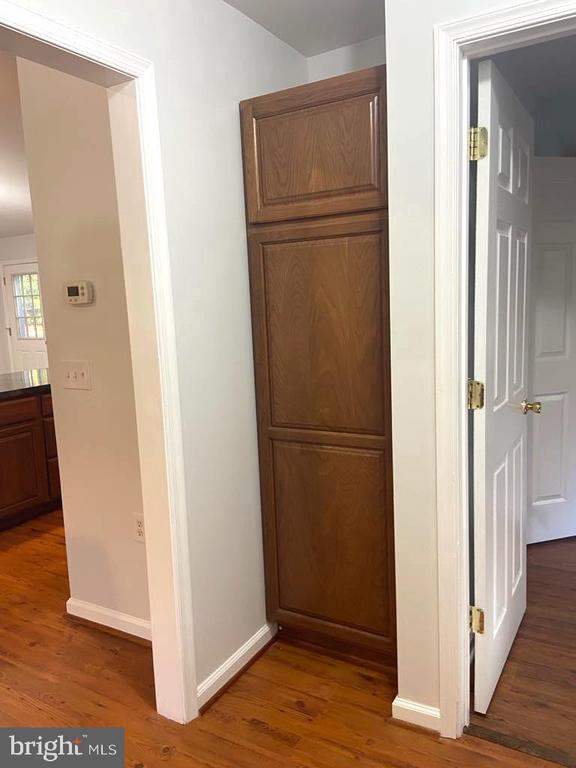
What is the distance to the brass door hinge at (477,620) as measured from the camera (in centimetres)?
184

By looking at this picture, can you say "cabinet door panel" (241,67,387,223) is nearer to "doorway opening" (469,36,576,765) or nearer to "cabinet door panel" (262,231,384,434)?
"cabinet door panel" (262,231,384,434)

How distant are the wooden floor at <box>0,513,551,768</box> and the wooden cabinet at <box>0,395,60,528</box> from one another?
3.85 ft

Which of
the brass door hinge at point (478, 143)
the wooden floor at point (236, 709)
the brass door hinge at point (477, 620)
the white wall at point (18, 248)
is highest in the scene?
the white wall at point (18, 248)

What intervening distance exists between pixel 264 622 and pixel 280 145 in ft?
6.12

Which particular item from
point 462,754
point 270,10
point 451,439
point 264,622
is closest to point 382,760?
point 462,754

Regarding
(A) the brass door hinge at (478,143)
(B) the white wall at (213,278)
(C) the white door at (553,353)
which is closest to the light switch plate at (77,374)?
(B) the white wall at (213,278)

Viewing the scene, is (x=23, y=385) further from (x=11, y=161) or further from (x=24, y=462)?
(x=11, y=161)

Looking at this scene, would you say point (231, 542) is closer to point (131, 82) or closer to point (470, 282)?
point (470, 282)

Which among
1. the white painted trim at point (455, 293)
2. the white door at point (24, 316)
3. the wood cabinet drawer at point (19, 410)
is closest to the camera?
the white painted trim at point (455, 293)

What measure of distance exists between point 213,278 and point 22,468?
97.7 inches

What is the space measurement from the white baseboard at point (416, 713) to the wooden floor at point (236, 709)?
0.11 ft

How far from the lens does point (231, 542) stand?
2141 mm

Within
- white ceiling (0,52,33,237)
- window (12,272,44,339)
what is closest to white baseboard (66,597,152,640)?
white ceiling (0,52,33,237)

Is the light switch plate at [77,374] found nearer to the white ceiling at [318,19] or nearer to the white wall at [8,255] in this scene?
the white ceiling at [318,19]
